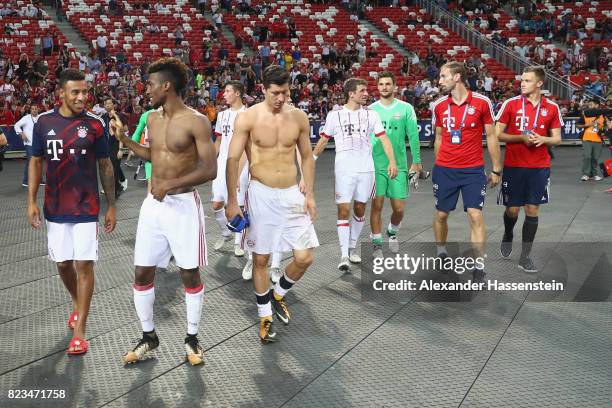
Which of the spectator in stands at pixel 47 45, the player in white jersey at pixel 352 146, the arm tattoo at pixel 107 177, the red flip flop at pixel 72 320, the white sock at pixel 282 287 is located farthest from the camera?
the spectator in stands at pixel 47 45

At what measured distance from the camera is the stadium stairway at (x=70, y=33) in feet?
85.8

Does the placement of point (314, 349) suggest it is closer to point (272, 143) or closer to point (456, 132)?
point (272, 143)

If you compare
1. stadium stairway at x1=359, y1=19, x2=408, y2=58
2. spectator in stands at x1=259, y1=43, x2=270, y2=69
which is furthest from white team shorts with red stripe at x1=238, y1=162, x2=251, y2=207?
stadium stairway at x1=359, y1=19, x2=408, y2=58

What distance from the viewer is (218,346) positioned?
5016 mm

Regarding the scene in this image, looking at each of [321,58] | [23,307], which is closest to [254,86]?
[321,58]

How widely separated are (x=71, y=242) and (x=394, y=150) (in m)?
3.89

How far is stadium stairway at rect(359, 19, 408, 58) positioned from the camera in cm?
3127

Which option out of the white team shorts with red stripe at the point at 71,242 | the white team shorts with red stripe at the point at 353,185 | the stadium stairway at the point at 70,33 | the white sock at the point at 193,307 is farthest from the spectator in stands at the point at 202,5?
the white sock at the point at 193,307

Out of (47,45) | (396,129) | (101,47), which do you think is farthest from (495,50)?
(396,129)

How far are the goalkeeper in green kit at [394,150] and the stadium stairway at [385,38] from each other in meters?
23.6

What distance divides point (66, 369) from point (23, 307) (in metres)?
1.61

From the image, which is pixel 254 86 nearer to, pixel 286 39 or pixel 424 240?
pixel 286 39

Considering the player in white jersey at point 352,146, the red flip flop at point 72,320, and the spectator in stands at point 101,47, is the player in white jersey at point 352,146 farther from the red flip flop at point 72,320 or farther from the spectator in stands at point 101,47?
the spectator in stands at point 101,47

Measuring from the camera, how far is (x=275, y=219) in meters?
5.26
